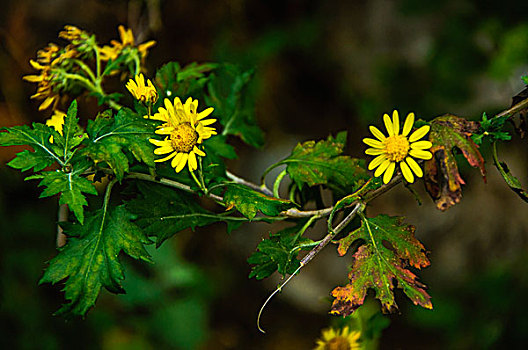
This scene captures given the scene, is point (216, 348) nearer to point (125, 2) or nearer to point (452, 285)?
point (452, 285)

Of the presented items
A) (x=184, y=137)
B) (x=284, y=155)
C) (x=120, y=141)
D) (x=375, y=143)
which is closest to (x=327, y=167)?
(x=375, y=143)

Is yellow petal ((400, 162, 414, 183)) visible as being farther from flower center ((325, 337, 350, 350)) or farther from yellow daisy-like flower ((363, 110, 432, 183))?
flower center ((325, 337, 350, 350))

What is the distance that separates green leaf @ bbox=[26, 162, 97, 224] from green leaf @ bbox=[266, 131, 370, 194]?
1.58 ft

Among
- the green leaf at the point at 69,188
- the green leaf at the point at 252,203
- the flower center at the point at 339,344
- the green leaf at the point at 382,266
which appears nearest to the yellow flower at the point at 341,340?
the flower center at the point at 339,344

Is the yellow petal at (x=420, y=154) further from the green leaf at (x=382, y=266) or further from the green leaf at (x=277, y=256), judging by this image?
the green leaf at (x=277, y=256)

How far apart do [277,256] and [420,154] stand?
1.12 feet

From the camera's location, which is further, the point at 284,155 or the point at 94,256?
the point at 284,155

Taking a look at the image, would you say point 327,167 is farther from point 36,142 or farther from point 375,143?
point 36,142

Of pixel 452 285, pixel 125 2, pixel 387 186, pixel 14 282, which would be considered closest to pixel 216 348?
pixel 14 282

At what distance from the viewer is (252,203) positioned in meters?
0.97

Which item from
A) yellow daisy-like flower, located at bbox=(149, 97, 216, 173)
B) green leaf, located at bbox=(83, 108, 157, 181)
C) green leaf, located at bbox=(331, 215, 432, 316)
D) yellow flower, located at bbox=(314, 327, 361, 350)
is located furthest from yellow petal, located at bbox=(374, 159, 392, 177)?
yellow flower, located at bbox=(314, 327, 361, 350)

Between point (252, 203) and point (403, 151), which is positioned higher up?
point (403, 151)

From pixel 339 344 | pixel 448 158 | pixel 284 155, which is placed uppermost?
pixel 284 155

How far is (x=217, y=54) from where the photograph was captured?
2.99 meters
